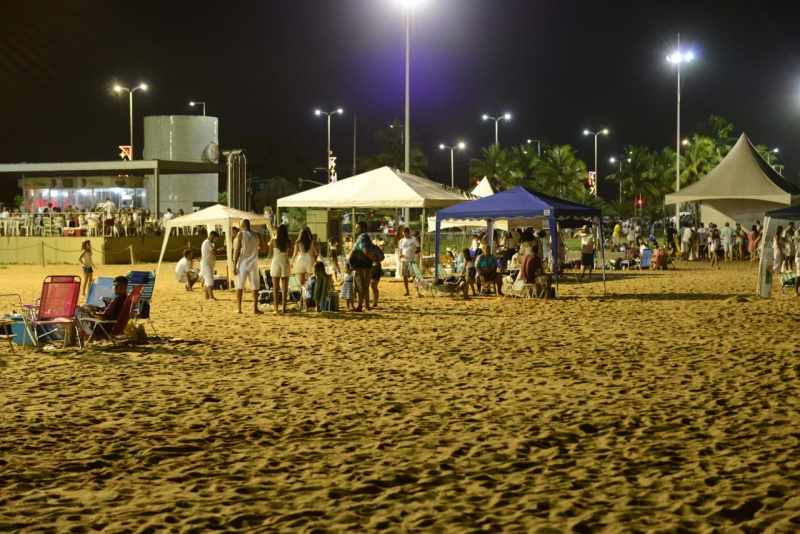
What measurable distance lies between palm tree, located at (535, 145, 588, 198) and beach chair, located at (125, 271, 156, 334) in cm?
7560

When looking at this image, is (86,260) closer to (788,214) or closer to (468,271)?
(468,271)

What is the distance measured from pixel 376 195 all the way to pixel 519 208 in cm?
394

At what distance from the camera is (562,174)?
90375 mm

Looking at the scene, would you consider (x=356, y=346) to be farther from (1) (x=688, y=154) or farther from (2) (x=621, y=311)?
(1) (x=688, y=154)

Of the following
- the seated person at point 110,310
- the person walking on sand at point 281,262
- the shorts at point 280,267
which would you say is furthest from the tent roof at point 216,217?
the seated person at point 110,310

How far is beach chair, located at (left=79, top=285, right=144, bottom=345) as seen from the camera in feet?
41.6

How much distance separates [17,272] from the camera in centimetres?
3212

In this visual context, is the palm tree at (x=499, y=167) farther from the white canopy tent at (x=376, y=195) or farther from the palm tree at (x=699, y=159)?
the white canopy tent at (x=376, y=195)

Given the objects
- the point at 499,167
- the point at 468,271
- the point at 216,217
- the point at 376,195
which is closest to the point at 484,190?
the point at 376,195

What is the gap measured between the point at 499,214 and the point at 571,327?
22.0 feet

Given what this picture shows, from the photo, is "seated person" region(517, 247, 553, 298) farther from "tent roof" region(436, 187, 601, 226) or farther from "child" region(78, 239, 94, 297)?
"child" region(78, 239, 94, 297)

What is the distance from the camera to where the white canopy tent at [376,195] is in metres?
23.9

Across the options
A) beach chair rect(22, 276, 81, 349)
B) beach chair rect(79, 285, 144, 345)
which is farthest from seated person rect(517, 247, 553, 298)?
beach chair rect(22, 276, 81, 349)

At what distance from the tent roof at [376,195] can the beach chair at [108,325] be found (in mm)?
11070
